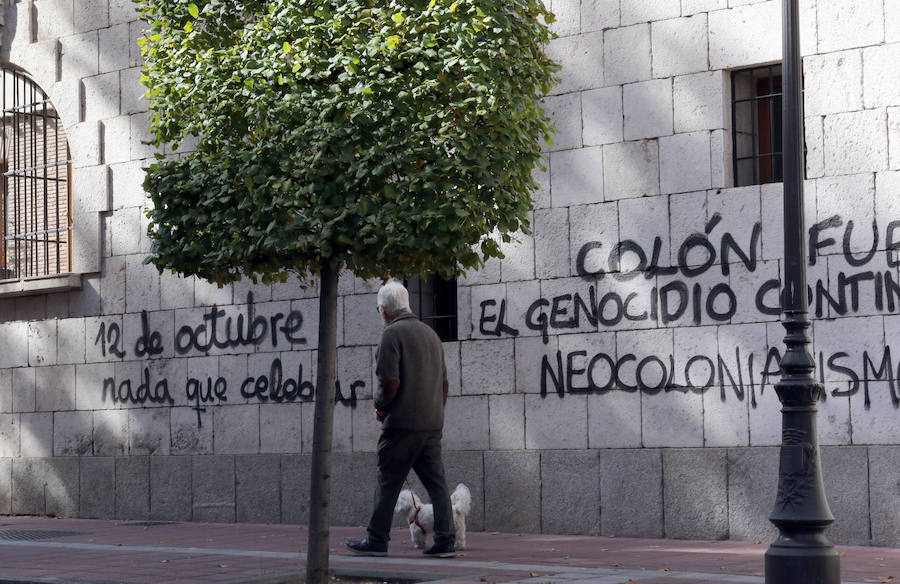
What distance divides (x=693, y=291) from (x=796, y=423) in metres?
3.63

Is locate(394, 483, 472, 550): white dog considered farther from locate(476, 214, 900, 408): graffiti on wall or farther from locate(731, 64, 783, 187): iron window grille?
locate(731, 64, 783, 187): iron window grille

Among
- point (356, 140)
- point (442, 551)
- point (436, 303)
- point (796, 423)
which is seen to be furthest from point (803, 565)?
point (436, 303)

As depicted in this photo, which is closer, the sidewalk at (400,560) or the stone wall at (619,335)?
the sidewalk at (400,560)

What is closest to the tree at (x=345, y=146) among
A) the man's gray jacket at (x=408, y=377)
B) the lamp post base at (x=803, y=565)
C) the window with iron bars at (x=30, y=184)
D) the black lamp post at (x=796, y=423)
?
the man's gray jacket at (x=408, y=377)

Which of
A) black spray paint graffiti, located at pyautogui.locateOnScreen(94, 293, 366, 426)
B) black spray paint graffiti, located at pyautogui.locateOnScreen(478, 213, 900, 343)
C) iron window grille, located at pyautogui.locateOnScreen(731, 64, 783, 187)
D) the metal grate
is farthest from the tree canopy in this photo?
the metal grate

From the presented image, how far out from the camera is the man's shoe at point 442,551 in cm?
914

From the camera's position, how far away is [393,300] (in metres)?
9.46

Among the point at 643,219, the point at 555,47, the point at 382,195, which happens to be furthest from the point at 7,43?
the point at 382,195

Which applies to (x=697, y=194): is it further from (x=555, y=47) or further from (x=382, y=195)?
(x=382, y=195)

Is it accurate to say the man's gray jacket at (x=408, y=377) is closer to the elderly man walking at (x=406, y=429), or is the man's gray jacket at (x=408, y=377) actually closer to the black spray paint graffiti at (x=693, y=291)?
the elderly man walking at (x=406, y=429)

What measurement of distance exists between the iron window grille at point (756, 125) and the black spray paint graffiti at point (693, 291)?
1.88ft

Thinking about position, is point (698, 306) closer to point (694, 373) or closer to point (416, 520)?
point (694, 373)

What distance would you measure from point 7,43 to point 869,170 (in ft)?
34.9

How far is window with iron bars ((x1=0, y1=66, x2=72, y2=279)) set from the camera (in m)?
15.9
